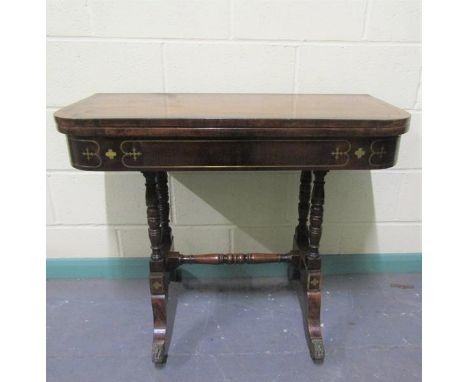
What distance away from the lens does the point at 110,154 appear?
3.05ft

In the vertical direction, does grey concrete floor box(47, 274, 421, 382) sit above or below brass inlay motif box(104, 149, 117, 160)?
below

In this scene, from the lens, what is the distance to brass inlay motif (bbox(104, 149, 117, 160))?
3.04ft

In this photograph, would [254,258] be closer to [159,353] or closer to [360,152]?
[159,353]

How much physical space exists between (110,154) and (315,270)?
746mm

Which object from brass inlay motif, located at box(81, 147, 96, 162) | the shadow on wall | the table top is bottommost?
the shadow on wall

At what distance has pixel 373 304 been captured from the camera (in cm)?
146

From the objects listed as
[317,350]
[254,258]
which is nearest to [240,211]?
[254,258]

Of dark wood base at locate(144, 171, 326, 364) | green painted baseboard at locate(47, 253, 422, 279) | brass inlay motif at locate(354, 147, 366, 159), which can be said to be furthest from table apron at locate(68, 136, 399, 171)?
green painted baseboard at locate(47, 253, 422, 279)

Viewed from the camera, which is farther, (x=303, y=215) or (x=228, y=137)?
(x=303, y=215)

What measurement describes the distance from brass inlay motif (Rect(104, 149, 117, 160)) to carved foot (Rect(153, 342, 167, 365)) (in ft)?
2.12

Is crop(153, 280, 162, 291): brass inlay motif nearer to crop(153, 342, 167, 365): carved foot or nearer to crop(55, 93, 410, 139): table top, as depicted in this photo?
crop(153, 342, 167, 365): carved foot

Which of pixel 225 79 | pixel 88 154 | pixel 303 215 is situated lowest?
pixel 303 215

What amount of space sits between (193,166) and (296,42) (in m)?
0.69

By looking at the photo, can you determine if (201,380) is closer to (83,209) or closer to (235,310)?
(235,310)
